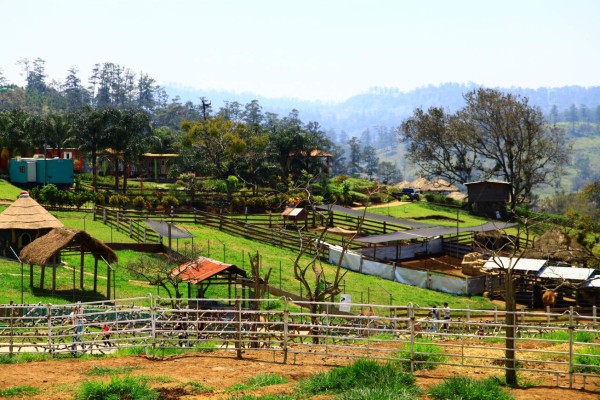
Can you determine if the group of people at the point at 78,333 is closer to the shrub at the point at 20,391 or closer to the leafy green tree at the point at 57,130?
the shrub at the point at 20,391

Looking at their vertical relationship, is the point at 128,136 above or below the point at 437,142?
above

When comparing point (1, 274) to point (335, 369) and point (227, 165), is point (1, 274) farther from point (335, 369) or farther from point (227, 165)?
point (227, 165)

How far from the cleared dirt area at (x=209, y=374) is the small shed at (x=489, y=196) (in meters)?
58.2

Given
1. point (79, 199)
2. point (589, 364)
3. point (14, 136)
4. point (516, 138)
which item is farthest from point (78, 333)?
point (516, 138)

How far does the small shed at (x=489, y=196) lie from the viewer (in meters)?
72.7

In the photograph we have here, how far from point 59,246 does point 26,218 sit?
663cm

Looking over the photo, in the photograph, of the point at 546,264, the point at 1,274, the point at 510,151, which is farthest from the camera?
the point at 510,151

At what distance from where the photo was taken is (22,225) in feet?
116

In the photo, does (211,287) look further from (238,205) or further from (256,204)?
(256,204)

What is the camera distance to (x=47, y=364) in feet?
53.2

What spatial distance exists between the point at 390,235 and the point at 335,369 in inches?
1363

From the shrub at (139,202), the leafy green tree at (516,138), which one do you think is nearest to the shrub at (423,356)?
the shrub at (139,202)

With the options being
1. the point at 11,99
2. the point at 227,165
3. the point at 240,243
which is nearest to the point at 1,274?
the point at 240,243

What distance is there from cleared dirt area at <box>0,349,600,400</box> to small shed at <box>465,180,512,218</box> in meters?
58.2
